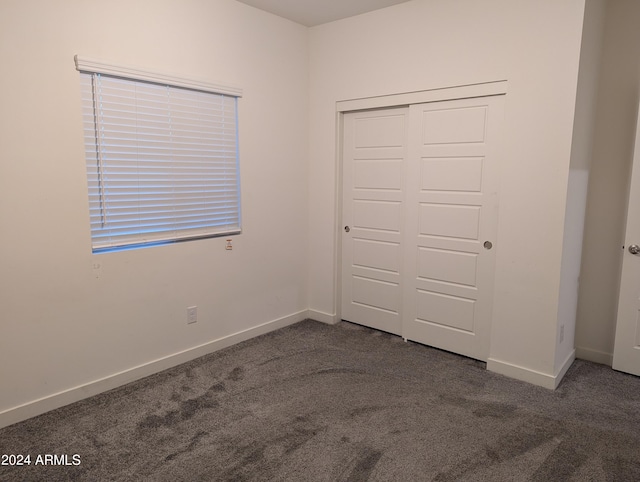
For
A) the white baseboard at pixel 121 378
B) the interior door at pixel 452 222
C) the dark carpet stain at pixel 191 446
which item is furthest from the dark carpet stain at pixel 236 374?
the interior door at pixel 452 222

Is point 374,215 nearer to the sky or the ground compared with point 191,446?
nearer to the sky

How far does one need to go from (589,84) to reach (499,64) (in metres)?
0.61

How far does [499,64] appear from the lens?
3.05m

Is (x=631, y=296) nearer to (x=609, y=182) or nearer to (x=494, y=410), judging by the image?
(x=609, y=182)

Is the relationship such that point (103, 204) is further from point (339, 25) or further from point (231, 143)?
point (339, 25)

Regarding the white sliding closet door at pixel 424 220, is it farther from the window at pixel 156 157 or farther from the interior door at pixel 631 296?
the window at pixel 156 157

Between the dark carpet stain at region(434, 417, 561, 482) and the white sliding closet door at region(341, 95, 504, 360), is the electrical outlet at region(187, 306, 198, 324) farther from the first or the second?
the dark carpet stain at region(434, 417, 561, 482)

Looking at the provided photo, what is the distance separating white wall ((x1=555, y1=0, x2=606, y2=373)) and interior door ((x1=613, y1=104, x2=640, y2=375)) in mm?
287

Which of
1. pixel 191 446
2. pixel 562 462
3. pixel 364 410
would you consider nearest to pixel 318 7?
pixel 364 410

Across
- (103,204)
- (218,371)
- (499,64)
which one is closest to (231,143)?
(103,204)

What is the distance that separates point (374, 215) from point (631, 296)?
6.62 feet

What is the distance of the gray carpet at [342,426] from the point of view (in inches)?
86.2

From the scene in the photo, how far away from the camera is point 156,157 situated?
10.2 ft

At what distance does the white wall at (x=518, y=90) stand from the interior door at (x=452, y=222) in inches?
5.9
